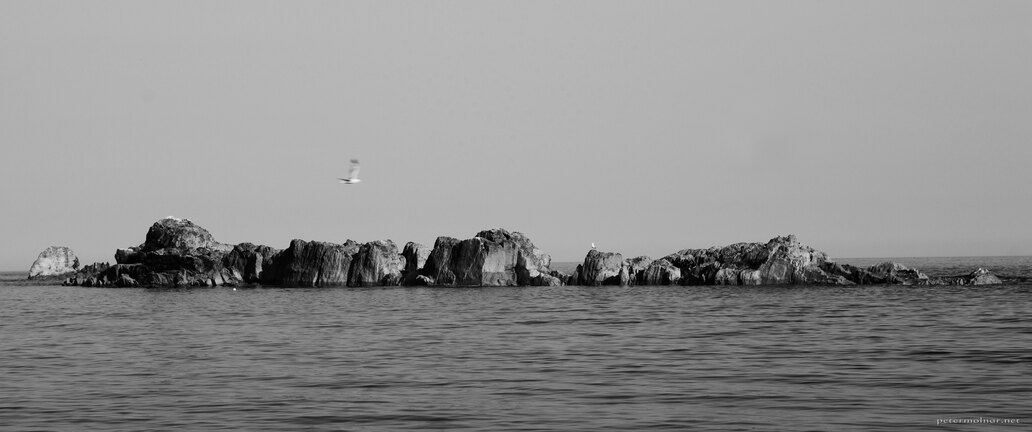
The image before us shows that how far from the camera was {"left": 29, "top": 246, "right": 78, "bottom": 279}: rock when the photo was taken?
168m

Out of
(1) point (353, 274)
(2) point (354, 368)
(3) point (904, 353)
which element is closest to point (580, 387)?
(2) point (354, 368)

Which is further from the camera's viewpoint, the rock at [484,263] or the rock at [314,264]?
the rock at [314,264]

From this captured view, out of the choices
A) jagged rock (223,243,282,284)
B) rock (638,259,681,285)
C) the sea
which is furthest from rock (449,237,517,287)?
the sea

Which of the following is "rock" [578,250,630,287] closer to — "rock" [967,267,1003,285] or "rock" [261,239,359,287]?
"rock" [261,239,359,287]

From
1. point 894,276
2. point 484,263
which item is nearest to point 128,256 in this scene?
point 484,263

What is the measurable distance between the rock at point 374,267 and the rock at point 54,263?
71.1 meters

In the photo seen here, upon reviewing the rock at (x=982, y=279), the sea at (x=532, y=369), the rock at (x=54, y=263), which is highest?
the rock at (x=54, y=263)

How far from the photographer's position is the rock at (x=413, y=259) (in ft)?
384

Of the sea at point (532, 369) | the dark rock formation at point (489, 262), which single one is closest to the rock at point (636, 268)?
the dark rock formation at point (489, 262)

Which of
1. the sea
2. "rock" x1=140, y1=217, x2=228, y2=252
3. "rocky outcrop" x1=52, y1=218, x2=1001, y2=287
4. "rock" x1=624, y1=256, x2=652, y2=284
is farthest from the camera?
"rock" x1=140, y1=217, x2=228, y2=252

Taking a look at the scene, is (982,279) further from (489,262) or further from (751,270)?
(489,262)

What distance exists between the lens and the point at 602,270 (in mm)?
110812

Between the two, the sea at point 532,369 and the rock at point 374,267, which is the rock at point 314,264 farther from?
the sea at point 532,369

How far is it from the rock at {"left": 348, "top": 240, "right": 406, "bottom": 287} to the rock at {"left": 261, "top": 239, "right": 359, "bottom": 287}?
36.4 inches
